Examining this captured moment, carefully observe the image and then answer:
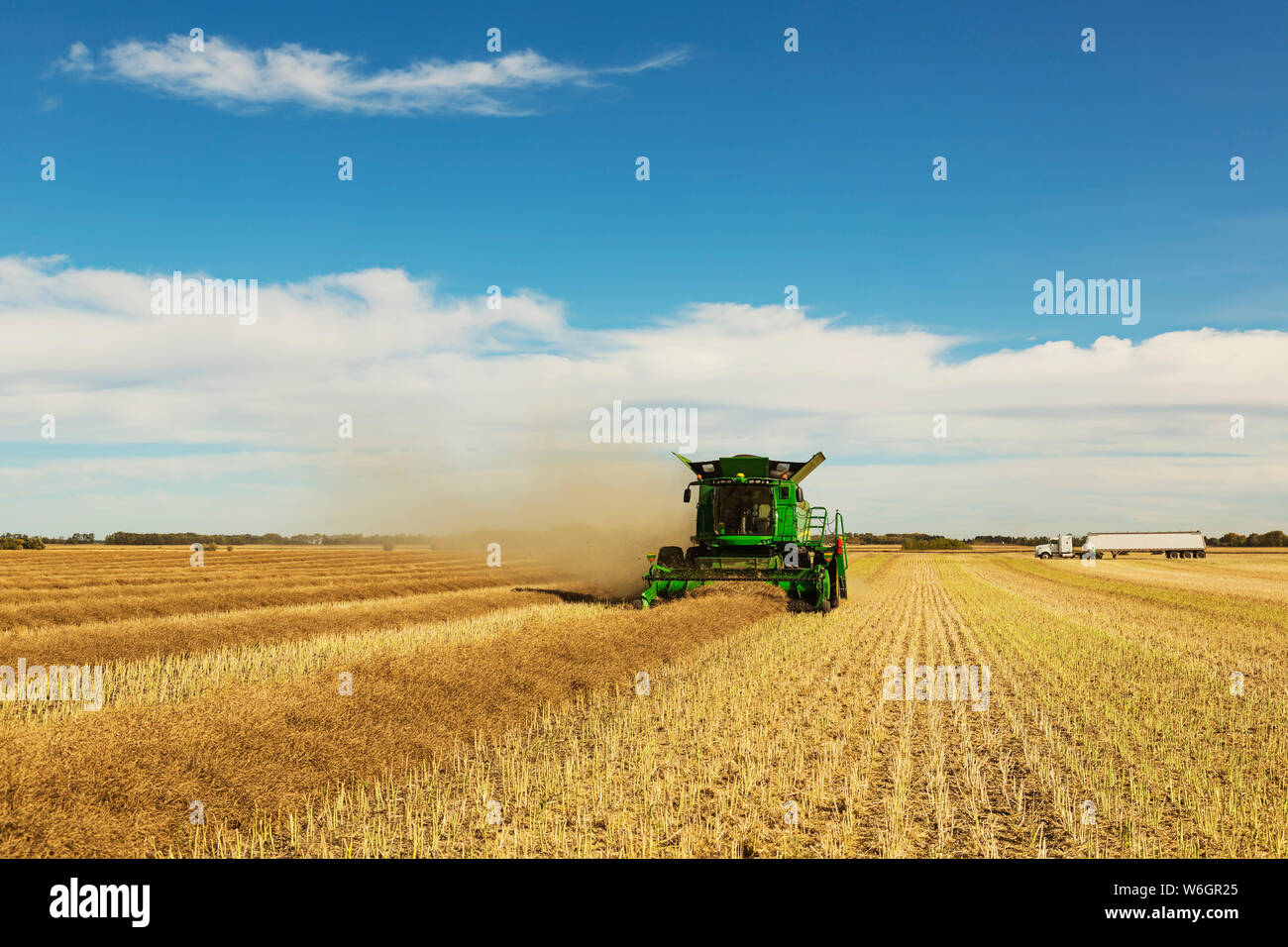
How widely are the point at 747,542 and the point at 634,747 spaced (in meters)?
13.8

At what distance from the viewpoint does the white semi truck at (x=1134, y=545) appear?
93125 mm

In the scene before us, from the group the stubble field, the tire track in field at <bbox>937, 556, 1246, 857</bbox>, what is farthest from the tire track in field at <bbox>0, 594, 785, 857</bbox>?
the tire track in field at <bbox>937, 556, 1246, 857</bbox>

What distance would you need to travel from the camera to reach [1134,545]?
317 feet

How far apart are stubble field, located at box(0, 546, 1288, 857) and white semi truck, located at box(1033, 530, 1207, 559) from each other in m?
86.5

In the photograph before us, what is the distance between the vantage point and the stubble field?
20.9 ft

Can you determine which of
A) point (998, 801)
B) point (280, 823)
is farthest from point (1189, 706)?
point (280, 823)

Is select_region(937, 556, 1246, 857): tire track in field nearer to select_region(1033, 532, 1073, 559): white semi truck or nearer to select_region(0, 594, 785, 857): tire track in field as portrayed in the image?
select_region(0, 594, 785, 857): tire track in field

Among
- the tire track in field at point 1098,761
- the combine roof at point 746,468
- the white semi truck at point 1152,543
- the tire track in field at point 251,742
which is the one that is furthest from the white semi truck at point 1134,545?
the tire track in field at point 251,742

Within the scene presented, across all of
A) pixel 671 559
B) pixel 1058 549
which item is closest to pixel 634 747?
pixel 671 559

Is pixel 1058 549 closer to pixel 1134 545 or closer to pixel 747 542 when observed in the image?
pixel 1134 545

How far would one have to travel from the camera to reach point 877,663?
595 inches

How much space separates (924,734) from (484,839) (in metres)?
5.74

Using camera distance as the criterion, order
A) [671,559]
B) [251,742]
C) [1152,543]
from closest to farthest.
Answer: [251,742] → [671,559] → [1152,543]

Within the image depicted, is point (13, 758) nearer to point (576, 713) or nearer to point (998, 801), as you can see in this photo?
point (576, 713)
